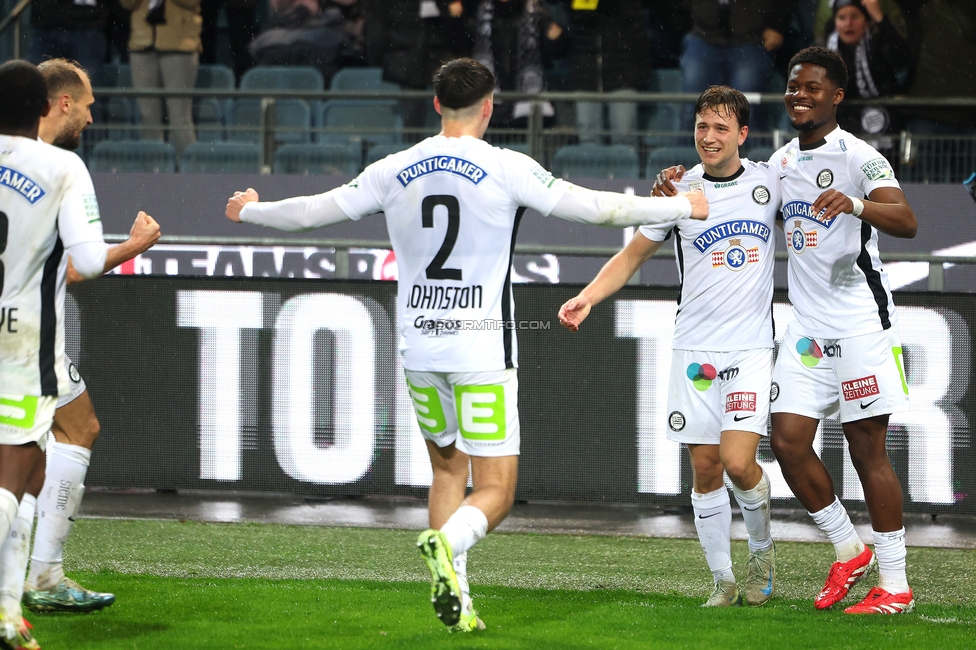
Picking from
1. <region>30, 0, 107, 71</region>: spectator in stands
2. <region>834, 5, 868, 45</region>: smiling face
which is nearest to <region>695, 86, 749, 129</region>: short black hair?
<region>834, 5, 868, 45</region>: smiling face

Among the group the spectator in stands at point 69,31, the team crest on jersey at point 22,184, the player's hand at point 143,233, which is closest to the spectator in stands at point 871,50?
the spectator in stands at point 69,31

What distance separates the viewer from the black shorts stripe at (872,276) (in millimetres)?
5652

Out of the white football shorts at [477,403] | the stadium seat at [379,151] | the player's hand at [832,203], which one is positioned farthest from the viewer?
the stadium seat at [379,151]

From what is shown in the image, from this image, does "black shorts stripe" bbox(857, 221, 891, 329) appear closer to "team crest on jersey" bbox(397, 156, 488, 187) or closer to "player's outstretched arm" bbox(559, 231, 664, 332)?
"player's outstretched arm" bbox(559, 231, 664, 332)

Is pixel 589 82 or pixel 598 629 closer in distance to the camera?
pixel 598 629

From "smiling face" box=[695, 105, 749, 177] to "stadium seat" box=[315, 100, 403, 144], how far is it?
6.12 m

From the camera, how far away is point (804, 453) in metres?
5.75

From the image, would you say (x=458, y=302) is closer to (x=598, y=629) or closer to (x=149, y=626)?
(x=598, y=629)

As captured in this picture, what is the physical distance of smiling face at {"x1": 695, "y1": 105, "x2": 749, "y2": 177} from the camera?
559 cm

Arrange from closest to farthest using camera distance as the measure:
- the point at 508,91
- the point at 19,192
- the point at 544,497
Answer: the point at 19,192 → the point at 544,497 → the point at 508,91

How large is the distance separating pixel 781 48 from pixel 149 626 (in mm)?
8930

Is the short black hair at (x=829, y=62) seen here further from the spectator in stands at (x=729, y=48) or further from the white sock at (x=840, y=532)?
the spectator in stands at (x=729, y=48)

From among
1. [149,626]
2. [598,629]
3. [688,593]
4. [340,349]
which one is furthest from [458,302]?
[340,349]

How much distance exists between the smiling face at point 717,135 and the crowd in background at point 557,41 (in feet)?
17.1
